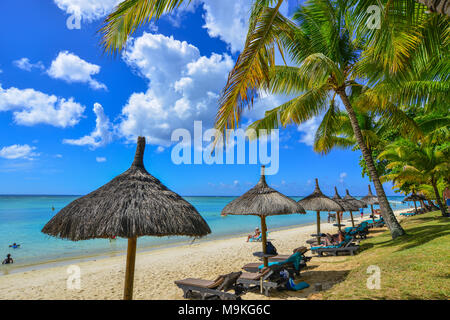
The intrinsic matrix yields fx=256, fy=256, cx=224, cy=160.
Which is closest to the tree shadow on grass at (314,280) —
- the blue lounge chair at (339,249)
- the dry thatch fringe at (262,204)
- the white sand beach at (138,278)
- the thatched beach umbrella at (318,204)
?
the white sand beach at (138,278)

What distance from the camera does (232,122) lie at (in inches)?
154

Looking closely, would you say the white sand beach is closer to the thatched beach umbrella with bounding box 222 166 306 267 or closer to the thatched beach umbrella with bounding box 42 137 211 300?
the thatched beach umbrella with bounding box 222 166 306 267

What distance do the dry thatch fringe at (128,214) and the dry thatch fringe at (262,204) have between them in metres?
2.58

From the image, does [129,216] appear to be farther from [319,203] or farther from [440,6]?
[319,203]

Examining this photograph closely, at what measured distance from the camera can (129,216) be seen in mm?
3475

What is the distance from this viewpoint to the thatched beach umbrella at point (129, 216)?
340 cm

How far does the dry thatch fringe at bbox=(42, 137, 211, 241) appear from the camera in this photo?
3.40 meters

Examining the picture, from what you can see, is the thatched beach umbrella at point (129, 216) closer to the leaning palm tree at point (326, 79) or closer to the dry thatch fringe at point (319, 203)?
the leaning palm tree at point (326, 79)

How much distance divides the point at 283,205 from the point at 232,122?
3492mm

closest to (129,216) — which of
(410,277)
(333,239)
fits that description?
(410,277)

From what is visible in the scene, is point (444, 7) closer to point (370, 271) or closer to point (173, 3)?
point (173, 3)

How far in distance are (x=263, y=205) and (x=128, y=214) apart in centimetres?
388

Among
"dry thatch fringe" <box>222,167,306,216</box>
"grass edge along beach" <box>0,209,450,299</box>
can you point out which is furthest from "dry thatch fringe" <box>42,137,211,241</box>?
"grass edge along beach" <box>0,209,450,299</box>

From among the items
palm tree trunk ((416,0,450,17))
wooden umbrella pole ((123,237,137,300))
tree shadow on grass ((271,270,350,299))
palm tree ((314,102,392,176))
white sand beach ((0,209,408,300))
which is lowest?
white sand beach ((0,209,408,300))
